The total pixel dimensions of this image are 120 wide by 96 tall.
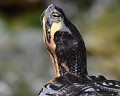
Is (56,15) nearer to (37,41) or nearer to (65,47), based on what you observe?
(65,47)

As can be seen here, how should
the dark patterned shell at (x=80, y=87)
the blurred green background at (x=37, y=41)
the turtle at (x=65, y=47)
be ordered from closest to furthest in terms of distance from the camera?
the dark patterned shell at (x=80, y=87) → the turtle at (x=65, y=47) → the blurred green background at (x=37, y=41)

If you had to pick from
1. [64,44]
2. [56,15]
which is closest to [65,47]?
[64,44]

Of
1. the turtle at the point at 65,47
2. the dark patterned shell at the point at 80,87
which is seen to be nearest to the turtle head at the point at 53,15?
the turtle at the point at 65,47

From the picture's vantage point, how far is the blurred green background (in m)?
4.54

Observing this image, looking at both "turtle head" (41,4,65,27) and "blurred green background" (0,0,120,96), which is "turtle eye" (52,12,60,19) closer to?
"turtle head" (41,4,65,27)

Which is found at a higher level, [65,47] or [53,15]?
[53,15]

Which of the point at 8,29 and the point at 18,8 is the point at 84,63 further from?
the point at 18,8

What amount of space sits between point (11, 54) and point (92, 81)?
135 inches

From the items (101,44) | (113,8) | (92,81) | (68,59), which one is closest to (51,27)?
(68,59)

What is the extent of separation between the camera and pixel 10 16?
17.8 ft

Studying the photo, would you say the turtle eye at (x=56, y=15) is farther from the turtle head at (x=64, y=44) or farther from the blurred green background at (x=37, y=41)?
the blurred green background at (x=37, y=41)

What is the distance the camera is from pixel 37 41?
4910 millimetres

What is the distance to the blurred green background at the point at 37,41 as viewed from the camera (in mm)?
4543

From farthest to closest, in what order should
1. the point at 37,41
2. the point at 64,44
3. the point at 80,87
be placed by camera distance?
1. the point at 37,41
2. the point at 64,44
3. the point at 80,87
